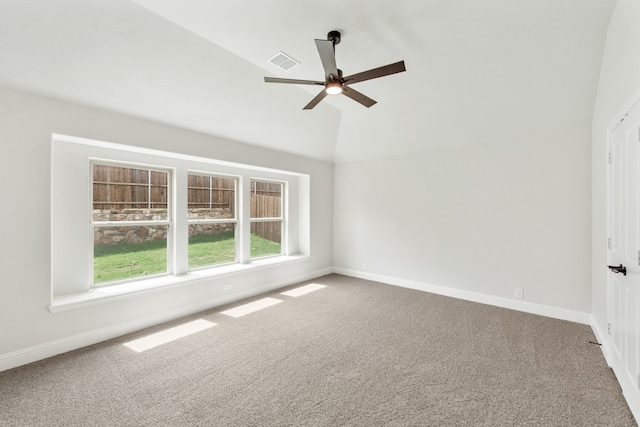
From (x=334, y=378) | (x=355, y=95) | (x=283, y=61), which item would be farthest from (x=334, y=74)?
(x=334, y=378)

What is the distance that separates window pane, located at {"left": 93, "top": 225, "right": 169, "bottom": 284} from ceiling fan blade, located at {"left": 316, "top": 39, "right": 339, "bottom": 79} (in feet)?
10.3

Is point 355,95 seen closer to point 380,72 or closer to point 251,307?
point 380,72

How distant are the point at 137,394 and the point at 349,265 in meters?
4.23

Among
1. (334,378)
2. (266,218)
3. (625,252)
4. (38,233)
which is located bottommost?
(334,378)

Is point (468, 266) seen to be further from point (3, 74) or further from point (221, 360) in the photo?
point (3, 74)

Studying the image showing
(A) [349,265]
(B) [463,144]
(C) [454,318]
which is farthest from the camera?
(A) [349,265]

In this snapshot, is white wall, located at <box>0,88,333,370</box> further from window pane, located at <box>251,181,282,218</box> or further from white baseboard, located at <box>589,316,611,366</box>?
white baseboard, located at <box>589,316,611,366</box>

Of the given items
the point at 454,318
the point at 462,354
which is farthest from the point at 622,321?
the point at 454,318

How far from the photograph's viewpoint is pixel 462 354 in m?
2.69

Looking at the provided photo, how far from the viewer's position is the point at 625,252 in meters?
2.05

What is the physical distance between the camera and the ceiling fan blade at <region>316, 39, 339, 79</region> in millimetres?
1961

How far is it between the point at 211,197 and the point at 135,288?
1697 mm

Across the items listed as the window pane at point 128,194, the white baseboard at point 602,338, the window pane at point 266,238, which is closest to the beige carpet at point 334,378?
the white baseboard at point 602,338

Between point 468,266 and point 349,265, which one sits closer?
point 468,266
